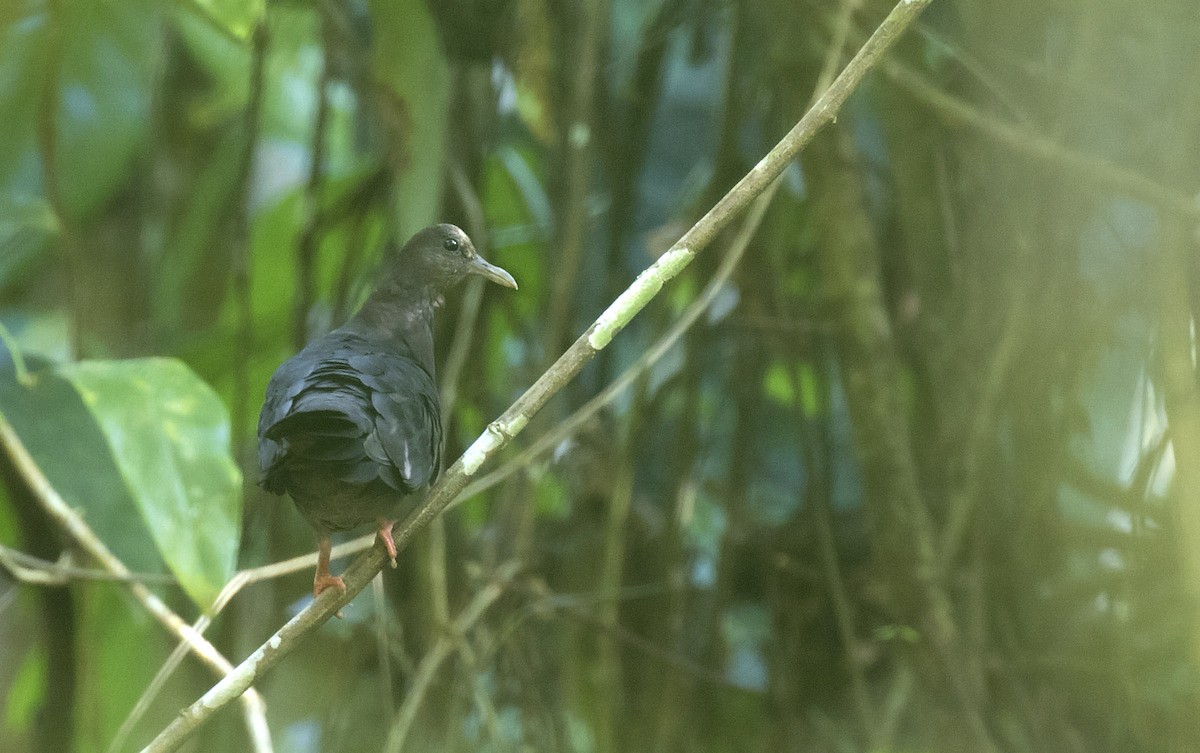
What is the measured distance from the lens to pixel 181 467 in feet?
6.89

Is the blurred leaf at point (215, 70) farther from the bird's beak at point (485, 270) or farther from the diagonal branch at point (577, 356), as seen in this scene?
the diagonal branch at point (577, 356)

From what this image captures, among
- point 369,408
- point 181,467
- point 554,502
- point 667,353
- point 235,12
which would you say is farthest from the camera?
point 667,353

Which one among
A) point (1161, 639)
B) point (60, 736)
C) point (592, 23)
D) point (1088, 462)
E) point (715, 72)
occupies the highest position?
point (715, 72)

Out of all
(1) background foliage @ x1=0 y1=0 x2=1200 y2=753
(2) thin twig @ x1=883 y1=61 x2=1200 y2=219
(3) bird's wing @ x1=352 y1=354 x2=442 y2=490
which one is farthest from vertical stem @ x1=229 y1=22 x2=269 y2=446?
(2) thin twig @ x1=883 y1=61 x2=1200 y2=219

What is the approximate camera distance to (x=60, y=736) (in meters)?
2.98

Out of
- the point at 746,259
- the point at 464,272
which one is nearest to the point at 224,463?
the point at 464,272

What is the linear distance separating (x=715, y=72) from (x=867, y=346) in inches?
48.2

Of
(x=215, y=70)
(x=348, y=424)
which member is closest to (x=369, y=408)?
(x=348, y=424)

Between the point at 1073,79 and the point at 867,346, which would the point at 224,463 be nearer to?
the point at 867,346

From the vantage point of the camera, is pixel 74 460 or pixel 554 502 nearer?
pixel 74 460

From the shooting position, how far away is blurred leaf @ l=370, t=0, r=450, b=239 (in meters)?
2.51

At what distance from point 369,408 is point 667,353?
2.05 metres

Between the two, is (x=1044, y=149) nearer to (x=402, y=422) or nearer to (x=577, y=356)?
(x=577, y=356)

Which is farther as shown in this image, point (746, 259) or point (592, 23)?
point (746, 259)
